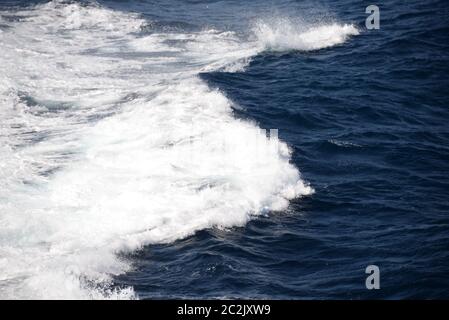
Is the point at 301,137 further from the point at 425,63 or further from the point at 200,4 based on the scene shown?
the point at 200,4

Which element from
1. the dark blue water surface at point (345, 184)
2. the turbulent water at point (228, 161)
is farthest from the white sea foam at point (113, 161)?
the dark blue water surface at point (345, 184)

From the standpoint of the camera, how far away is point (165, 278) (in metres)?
10.9

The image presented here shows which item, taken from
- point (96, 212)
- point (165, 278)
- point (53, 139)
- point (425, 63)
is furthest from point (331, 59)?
point (165, 278)

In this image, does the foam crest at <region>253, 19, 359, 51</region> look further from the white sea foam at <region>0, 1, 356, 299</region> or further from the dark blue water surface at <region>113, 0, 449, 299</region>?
the dark blue water surface at <region>113, 0, 449, 299</region>

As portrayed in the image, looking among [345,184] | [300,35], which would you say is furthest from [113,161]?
[300,35]

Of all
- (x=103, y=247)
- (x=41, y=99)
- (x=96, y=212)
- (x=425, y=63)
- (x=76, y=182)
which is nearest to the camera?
(x=103, y=247)

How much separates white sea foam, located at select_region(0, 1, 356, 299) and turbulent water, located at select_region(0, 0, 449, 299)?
0.05m

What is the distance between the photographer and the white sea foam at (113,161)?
1164 cm

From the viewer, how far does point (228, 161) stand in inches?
619

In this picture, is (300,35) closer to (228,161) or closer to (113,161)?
(228,161)

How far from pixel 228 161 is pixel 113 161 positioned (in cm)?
294

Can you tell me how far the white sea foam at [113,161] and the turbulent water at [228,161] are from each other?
2.1 inches

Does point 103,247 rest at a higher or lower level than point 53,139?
lower

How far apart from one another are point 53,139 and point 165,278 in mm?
7908
